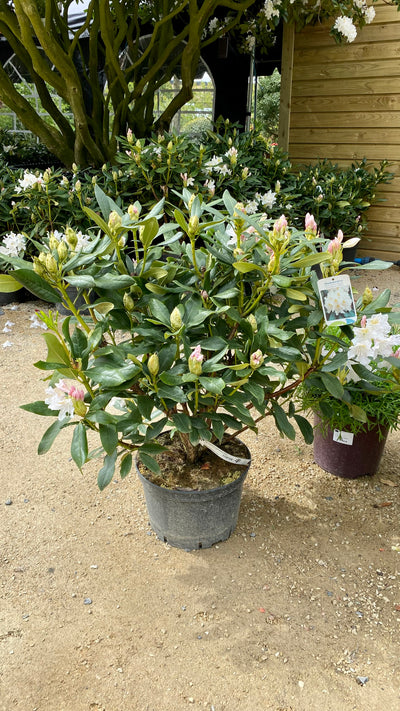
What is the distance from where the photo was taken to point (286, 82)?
18.4 feet

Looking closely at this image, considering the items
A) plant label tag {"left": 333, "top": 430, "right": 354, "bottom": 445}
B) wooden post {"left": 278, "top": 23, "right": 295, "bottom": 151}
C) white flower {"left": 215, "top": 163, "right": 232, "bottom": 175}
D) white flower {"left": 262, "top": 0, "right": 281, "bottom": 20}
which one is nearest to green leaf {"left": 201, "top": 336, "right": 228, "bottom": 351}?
plant label tag {"left": 333, "top": 430, "right": 354, "bottom": 445}

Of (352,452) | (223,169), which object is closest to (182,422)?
(352,452)

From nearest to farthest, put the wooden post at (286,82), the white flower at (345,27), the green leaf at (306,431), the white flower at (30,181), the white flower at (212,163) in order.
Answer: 1. the green leaf at (306,431)
2. the white flower at (30,181)
3. the white flower at (212,163)
4. the white flower at (345,27)
5. the wooden post at (286,82)

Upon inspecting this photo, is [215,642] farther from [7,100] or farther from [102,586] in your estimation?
[7,100]

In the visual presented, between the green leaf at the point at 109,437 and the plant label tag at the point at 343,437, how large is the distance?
0.97 meters

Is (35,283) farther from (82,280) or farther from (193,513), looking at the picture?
(193,513)

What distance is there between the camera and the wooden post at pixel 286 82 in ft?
17.9

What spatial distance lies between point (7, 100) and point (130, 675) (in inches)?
168

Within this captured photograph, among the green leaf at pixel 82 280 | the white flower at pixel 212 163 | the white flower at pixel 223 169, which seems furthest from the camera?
the white flower at pixel 223 169

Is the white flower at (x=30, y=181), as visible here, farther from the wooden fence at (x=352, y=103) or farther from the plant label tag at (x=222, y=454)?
the wooden fence at (x=352, y=103)

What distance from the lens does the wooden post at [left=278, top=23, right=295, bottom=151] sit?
215 inches

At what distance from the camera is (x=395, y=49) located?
5.09 meters

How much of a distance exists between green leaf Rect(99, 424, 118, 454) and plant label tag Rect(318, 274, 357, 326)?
23.9 inches

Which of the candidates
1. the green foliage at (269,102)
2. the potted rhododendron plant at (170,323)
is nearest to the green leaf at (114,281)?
the potted rhododendron plant at (170,323)
